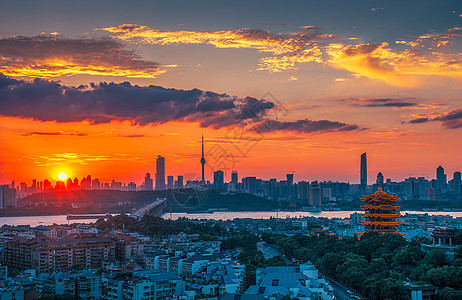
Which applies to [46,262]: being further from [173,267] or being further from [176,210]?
[176,210]

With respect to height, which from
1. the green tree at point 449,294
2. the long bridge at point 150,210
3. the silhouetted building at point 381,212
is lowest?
the green tree at point 449,294

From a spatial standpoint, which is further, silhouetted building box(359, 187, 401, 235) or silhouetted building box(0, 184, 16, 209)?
silhouetted building box(0, 184, 16, 209)

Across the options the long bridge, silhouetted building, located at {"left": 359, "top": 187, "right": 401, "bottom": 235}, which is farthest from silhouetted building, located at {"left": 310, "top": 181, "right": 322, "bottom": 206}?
silhouetted building, located at {"left": 359, "top": 187, "right": 401, "bottom": 235}

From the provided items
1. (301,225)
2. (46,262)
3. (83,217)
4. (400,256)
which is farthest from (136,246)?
(83,217)

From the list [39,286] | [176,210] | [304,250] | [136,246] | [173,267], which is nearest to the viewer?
[39,286]

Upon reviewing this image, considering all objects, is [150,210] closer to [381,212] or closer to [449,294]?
[381,212]

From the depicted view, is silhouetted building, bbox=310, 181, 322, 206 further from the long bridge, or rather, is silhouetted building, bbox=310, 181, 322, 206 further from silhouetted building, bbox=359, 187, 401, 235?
silhouetted building, bbox=359, 187, 401, 235

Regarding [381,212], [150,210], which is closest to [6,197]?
[150,210]

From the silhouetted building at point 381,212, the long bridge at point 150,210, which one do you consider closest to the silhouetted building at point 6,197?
the long bridge at point 150,210

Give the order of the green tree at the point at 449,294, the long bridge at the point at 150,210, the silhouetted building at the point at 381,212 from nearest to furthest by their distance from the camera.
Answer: the green tree at the point at 449,294 < the silhouetted building at the point at 381,212 < the long bridge at the point at 150,210

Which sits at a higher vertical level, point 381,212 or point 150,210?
point 381,212

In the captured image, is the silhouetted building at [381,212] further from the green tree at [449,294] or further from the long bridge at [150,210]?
the long bridge at [150,210]
